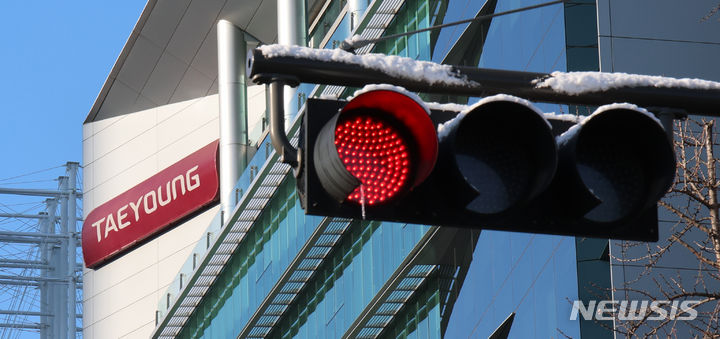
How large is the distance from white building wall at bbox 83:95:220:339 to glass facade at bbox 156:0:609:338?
8.01m

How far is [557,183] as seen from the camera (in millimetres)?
5484

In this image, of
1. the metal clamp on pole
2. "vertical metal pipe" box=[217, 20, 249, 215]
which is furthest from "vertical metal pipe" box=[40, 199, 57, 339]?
the metal clamp on pole

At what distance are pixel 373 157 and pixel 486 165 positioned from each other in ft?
1.48

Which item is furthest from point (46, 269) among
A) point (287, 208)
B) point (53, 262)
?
point (287, 208)

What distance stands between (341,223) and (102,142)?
27773 millimetres

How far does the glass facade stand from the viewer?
26.5 meters

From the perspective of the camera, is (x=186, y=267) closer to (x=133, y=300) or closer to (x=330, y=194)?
(x=133, y=300)

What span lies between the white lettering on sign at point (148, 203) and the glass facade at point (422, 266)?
304 inches

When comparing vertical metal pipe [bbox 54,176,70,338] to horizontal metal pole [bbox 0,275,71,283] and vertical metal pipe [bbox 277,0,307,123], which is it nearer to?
horizontal metal pole [bbox 0,275,71,283]

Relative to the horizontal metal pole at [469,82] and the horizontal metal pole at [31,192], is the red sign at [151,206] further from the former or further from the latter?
the horizontal metal pole at [469,82]

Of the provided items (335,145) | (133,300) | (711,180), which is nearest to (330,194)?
(335,145)

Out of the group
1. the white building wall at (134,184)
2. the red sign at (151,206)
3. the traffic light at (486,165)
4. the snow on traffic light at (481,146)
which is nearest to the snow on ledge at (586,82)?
the snow on traffic light at (481,146)

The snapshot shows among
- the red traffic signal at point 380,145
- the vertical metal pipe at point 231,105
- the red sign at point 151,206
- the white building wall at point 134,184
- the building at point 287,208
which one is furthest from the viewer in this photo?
the white building wall at point 134,184

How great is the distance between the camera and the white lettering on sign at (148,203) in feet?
182
